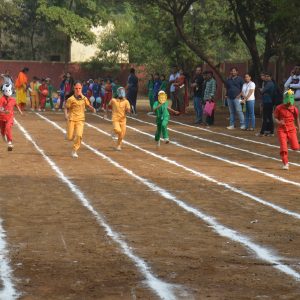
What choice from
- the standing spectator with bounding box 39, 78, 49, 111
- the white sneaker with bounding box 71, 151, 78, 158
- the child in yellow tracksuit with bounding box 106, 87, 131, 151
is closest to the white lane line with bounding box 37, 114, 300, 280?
the white sneaker with bounding box 71, 151, 78, 158

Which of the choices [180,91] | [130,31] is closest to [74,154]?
[180,91]

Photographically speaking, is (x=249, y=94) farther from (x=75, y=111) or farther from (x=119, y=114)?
(x=75, y=111)

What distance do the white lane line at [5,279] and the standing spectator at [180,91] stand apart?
27816mm

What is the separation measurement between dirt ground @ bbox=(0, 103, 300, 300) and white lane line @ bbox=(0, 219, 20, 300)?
0.07 m

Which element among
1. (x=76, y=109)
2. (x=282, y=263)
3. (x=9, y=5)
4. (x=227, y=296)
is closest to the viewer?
(x=227, y=296)

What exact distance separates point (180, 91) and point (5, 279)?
3026 centimetres

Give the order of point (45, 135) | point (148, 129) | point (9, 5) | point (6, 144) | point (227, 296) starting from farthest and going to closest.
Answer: point (9, 5)
point (148, 129)
point (45, 135)
point (6, 144)
point (227, 296)

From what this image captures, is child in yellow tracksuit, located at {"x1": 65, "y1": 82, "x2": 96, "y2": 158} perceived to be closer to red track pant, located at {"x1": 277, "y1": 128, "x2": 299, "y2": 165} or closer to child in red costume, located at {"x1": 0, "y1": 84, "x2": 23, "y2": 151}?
child in red costume, located at {"x1": 0, "y1": 84, "x2": 23, "y2": 151}

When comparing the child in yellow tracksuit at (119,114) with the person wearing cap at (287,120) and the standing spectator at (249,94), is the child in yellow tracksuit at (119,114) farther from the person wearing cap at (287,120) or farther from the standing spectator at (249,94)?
the standing spectator at (249,94)

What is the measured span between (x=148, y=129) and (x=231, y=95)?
2.71 metres

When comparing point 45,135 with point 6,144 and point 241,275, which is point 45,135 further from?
point 241,275

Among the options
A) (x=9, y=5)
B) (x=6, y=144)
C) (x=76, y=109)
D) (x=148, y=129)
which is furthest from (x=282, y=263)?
(x=9, y=5)

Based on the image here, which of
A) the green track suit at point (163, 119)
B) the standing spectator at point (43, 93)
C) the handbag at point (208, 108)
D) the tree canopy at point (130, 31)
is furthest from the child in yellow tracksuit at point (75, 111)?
the standing spectator at point (43, 93)

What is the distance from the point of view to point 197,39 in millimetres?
57875
